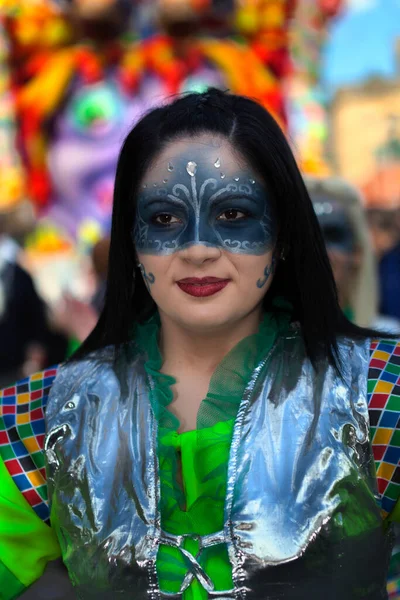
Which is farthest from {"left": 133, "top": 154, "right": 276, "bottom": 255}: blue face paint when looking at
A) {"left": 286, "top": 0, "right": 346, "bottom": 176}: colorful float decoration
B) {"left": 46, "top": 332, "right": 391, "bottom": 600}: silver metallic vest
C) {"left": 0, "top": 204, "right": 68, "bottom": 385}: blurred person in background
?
{"left": 286, "top": 0, "right": 346, "bottom": 176}: colorful float decoration

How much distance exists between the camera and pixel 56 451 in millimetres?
1339

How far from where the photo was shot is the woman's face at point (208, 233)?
129 cm

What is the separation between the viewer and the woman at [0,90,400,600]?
120cm

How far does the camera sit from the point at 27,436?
1410mm

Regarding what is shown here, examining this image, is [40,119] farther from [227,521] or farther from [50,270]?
[227,521]

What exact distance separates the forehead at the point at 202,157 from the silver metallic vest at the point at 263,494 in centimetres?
34

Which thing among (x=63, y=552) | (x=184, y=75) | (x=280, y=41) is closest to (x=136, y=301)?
(x=63, y=552)

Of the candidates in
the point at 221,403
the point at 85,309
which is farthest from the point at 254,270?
the point at 85,309

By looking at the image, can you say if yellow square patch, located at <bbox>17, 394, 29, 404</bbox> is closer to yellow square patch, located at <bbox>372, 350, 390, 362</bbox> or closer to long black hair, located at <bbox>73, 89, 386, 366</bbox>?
long black hair, located at <bbox>73, 89, 386, 366</bbox>

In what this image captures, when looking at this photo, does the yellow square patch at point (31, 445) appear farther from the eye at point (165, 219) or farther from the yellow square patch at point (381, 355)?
the yellow square patch at point (381, 355)

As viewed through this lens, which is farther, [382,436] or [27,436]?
[27,436]

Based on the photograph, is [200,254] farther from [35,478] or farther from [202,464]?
[35,478]

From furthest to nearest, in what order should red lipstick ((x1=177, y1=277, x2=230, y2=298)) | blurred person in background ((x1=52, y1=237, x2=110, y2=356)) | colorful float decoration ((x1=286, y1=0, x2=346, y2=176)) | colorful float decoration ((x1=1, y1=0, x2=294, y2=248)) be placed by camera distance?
colorful float decoration ((x1=286, y1=0, x2=346, y2=176)) < colorful float decoration ((x1=1, y1=0, x2=294, y2=248)) < blurred person in background ((x1=52, y1=237, x2=110, y2=356)) < red lipstick ((x1=177, y1=277, x2=230, y2=298))

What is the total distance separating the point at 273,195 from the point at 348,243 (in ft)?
4.90
